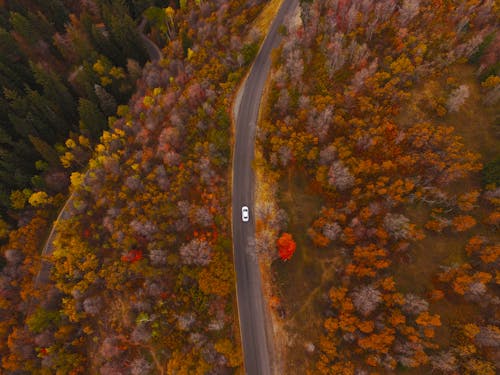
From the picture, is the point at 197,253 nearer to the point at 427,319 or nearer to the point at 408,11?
the point at 427,319

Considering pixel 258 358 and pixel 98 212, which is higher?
pixel 98 212

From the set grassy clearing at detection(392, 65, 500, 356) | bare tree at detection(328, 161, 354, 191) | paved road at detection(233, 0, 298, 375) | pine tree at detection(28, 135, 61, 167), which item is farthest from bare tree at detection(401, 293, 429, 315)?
pine tree at detection(28, 135, 61, 167)

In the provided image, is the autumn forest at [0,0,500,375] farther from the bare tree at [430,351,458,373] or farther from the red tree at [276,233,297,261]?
the red tree at [276,233,297,261]

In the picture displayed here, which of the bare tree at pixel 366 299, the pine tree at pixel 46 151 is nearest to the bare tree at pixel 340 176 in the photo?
the bare tree at pixel 366 299

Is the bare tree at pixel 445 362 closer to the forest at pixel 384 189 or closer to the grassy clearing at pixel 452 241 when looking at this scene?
the forest at pixel 384 189

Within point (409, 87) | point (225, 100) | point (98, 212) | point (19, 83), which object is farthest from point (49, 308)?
point (409, 87)

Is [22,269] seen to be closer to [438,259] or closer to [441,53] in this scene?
[438,259]
